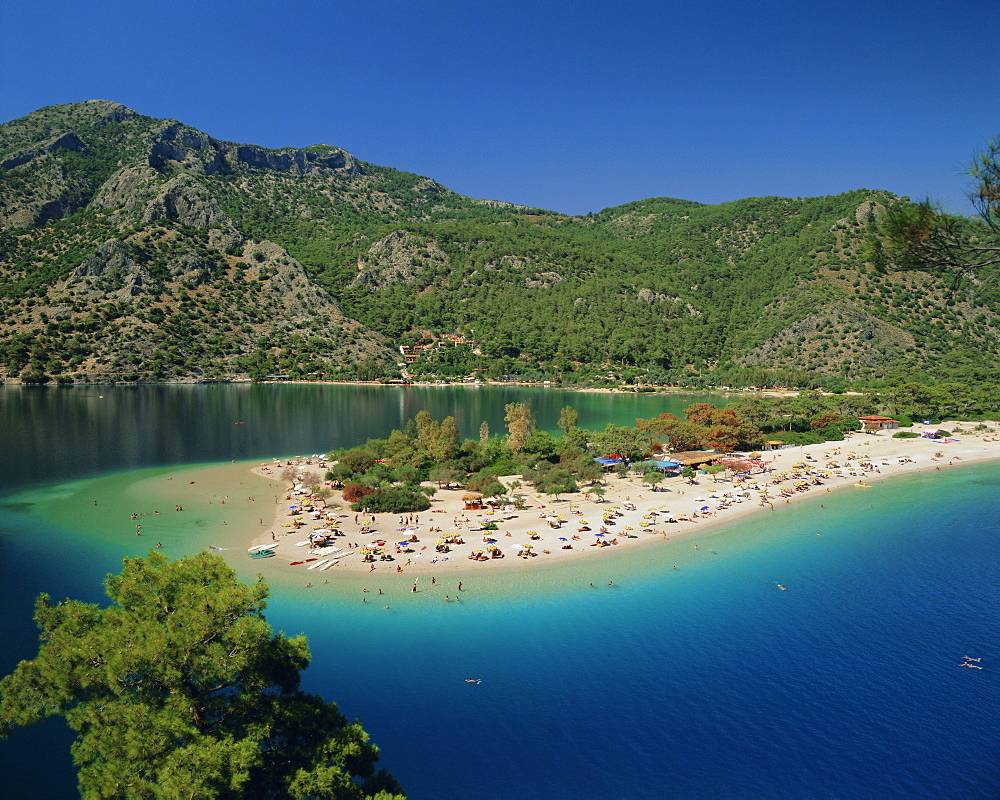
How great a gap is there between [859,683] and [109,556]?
40376 millimetres

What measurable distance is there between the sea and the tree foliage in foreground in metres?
5.41

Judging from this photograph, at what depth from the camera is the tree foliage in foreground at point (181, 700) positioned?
39.0 feet

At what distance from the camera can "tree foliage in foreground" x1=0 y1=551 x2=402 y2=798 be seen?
39.0 ft

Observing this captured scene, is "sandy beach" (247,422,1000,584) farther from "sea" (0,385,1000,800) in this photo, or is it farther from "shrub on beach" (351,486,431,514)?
"sea" (0,385,1000,800)

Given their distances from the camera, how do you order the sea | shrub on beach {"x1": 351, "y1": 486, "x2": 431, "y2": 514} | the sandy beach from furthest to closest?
1. shrub on beach {"x1": 351, "y1": 486, "x2": 431, "y2": 514}
2. the sandy beach
3. the sea

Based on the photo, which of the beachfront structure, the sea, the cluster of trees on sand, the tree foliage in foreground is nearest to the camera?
the tree foliage in foreground

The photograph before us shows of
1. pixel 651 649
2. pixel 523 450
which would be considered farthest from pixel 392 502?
pixel 651 649

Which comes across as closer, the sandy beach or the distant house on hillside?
the sandy beach

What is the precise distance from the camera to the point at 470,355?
196 m

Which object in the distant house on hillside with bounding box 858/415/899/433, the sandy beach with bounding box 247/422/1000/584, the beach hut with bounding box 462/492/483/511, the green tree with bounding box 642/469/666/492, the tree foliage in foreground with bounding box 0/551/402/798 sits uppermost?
the tree foliage in foreground with bounding box 0/551/402/798

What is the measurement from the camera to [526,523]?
42156 mm

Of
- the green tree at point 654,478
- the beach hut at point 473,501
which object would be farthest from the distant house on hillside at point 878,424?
the beach hut at point 473,501

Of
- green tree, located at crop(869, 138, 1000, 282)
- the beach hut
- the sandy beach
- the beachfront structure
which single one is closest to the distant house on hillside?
the sandy beach

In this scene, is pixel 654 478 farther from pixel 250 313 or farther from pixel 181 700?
pixel 250 313
